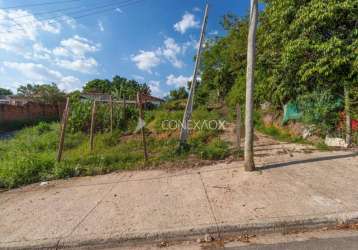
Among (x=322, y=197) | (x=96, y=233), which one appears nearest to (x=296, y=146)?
(x=322, y=197)

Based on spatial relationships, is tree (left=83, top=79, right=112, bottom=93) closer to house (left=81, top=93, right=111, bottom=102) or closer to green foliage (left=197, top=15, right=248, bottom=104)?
house (left=81, top=93, right=111, bottom=102)

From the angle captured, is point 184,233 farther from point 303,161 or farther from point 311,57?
point 311,57

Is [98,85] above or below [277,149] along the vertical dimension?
above

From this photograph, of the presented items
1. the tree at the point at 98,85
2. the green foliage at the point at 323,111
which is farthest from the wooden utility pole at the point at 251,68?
the tree at the point at 98,85

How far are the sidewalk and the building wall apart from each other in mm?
14988

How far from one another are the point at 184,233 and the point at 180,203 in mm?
768

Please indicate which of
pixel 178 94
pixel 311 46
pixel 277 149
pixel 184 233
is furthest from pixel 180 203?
pixel 178 94

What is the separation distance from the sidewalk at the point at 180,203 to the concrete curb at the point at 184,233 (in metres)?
0.01

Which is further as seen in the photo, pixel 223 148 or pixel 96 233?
pixel 223 148

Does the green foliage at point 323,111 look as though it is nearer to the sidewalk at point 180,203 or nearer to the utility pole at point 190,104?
the sidewalk at point 180,203

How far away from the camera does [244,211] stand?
309 centimetres

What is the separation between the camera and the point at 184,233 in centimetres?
273

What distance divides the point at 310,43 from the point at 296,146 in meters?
3.76

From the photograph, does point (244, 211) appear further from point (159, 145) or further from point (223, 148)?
point (159, 145)
